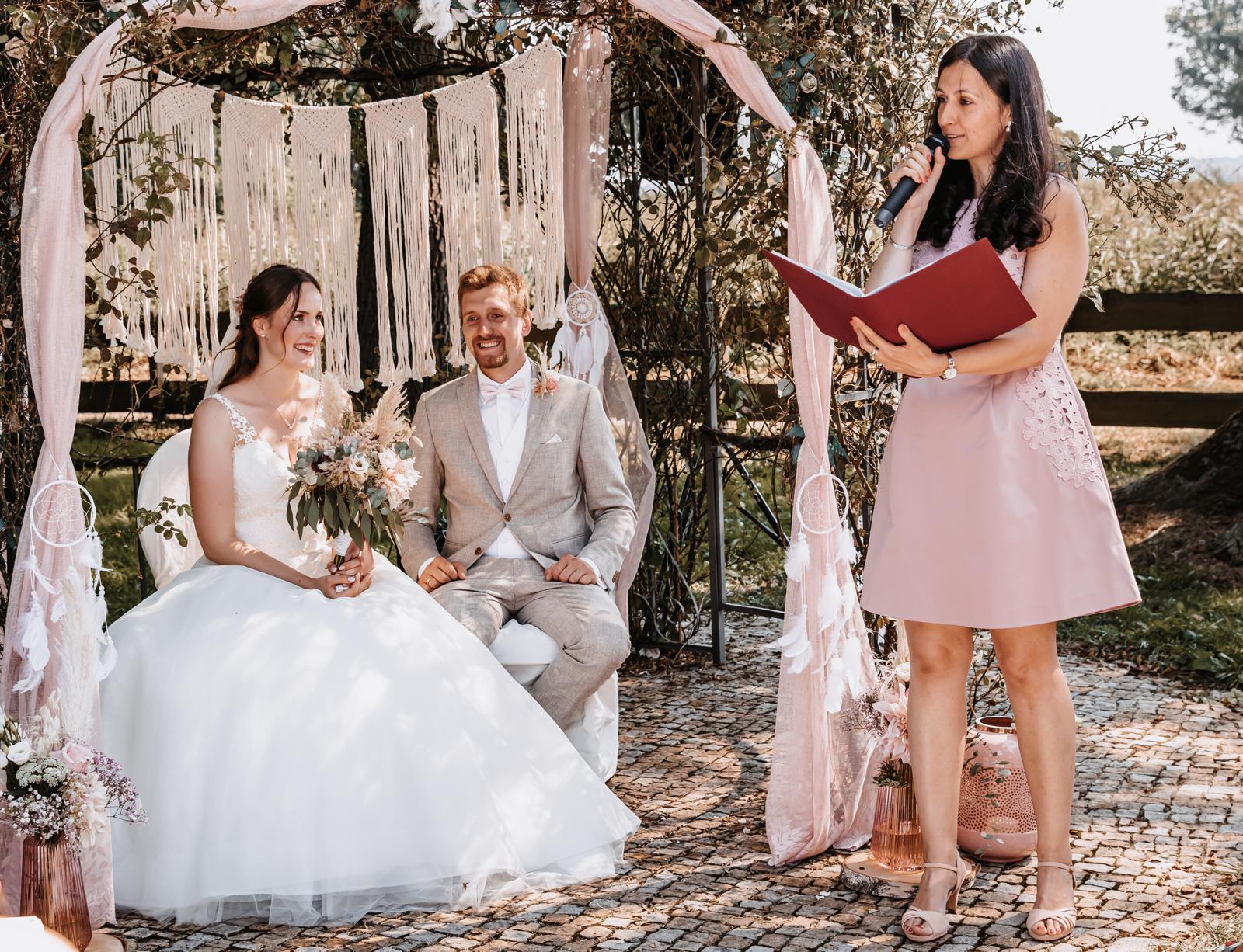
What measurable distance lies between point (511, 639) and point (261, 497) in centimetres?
75

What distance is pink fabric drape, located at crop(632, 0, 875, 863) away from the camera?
322 centimetres

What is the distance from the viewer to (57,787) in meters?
2.69

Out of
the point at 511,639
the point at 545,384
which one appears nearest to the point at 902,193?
the point at 545,384

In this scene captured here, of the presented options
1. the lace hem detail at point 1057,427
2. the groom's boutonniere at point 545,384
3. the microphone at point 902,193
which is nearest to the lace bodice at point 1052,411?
the lace hem detail at point 1057,427

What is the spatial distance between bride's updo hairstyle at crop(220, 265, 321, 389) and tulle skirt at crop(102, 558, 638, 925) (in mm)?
654

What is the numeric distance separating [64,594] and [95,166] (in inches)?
66.9

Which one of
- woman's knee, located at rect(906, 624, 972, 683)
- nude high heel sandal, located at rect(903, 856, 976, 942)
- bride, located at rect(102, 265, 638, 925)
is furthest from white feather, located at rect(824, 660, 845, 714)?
bride, located at rect(102, 265, 638, 925)

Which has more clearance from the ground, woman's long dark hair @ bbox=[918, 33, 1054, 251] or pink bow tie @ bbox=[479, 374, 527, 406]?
woman's long dark hair @ bbox=[918, 33, 1054, 251]

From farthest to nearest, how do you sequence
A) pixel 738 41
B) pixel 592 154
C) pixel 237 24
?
pixel 592 154 → pixel 738 41 → pixel 237 24

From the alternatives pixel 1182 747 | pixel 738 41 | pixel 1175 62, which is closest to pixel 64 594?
pixel 738 41

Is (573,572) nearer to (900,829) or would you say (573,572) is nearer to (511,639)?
(511,639)

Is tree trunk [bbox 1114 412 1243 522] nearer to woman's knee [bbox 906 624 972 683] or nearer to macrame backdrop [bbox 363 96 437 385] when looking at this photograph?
macrame backdrop [bbox 363 96 437 385]

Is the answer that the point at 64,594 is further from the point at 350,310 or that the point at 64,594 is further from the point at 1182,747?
the point at 1182,747

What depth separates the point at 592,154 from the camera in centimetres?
453
